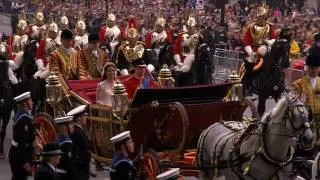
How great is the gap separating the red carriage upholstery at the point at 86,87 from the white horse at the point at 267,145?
3.37 metres

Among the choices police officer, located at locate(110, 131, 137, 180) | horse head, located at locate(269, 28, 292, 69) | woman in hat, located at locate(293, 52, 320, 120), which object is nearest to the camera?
police officer, located at locate(110, 131, 137, 180)

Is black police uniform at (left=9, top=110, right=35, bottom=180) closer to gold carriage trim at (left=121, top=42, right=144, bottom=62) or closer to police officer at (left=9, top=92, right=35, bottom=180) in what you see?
police officer at (left=9, top=92, right=35, bottom=180)

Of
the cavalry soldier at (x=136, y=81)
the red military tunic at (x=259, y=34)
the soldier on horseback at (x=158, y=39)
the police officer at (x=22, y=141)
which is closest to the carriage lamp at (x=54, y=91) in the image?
the cavalry soldier at (x=136, y=81)

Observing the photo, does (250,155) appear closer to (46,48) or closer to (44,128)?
(44,128)

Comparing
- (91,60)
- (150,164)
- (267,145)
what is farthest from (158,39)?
(267,145)

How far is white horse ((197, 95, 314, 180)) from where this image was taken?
10.8 metres

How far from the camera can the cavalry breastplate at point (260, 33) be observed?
20766mm

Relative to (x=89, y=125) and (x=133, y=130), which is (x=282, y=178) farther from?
(x=89, y=125)

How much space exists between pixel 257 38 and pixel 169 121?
325 inches

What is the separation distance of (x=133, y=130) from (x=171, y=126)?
0.49m

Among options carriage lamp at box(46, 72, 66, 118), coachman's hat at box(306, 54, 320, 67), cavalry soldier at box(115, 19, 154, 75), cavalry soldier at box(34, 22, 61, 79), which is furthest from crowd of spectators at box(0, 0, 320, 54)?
coachman's hat at box(306, 54, 320, 67)

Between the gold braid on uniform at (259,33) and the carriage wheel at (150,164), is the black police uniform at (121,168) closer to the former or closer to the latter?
the carriage wheel at (150,164)

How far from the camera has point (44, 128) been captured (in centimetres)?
1421

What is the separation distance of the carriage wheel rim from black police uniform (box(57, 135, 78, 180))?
1.50 m
